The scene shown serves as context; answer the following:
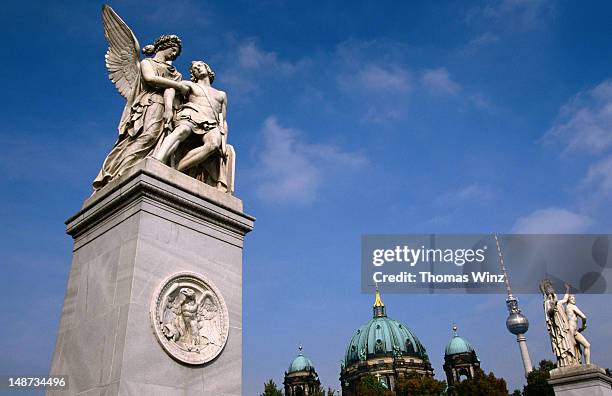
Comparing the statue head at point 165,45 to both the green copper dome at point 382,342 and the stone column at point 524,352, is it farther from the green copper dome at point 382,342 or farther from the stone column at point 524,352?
the green copper dome at point 382,342

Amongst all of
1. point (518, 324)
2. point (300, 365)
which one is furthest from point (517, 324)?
point (300, 365)

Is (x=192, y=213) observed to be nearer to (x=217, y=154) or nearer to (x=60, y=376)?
(x=217, y=154)

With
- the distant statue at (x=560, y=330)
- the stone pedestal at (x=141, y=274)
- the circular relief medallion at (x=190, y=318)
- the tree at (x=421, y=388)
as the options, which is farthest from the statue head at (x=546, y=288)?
the tree at (x=421, y=388)

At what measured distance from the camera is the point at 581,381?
17250mm

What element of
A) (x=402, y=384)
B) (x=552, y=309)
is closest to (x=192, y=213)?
(x=552, y=309)

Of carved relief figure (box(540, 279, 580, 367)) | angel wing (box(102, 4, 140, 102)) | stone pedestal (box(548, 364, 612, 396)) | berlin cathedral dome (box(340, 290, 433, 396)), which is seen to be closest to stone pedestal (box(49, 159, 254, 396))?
angel wing (box(102, 4, 140, 102))

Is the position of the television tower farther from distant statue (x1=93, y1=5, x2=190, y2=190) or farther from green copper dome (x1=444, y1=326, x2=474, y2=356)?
distant statue (x1=93, y1=5, x2=190, y2=190)

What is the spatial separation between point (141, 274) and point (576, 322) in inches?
715

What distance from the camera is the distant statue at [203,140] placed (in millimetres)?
8055

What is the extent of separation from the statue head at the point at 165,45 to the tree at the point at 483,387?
7689 centimetres

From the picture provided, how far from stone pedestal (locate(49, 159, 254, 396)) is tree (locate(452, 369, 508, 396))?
76.5 metres

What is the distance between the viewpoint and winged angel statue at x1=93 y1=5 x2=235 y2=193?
8086mm

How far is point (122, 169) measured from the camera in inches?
311

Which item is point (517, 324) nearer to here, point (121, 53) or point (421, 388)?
point (421, 388)
